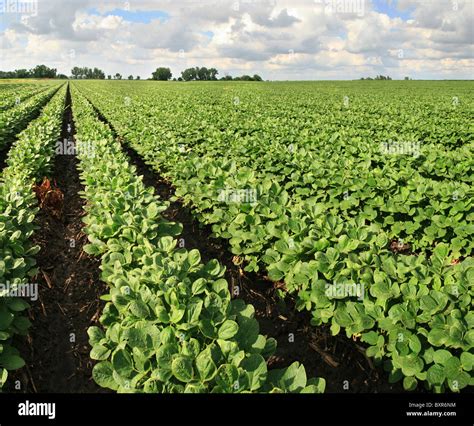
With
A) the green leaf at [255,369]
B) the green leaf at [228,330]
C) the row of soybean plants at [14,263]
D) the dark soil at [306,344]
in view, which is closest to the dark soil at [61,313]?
the row of soybean plants at [14,263]

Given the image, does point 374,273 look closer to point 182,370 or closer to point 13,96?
point 182,370

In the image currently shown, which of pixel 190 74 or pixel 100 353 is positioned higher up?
pixel 190 74

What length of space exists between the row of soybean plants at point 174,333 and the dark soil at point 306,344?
1.20m

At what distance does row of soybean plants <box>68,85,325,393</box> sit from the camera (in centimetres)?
204

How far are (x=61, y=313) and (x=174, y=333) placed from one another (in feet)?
8.25

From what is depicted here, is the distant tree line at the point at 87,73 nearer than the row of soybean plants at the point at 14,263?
No

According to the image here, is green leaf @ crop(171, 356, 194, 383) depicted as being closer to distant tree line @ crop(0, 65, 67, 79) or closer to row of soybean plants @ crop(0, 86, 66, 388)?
row of soybean plants @ crop(0, 86, 66, 388)

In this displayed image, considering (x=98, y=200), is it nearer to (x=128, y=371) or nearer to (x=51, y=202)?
(x=51, y=202)

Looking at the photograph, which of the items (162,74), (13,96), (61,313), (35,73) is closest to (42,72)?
(35,73)

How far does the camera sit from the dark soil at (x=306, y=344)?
3.38 m

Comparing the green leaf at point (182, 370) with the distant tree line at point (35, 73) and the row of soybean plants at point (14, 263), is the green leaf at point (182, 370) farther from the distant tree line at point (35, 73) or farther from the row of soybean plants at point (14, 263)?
the distant tree line at point (35, 73)

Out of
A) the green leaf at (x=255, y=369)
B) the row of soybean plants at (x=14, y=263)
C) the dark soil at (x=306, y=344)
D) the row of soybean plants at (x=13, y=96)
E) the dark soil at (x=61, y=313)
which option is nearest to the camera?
the green leaf at (x=255, y=369)

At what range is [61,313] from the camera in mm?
4348

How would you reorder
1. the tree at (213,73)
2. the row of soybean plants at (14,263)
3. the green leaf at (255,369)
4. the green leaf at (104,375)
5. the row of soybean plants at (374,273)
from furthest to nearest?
the tree at (213,73) → the row of soybean plants at (14,263) → the row of soybean plants at (374,273) → the green leaf at (104,375) → the green leaf at (255,369)
